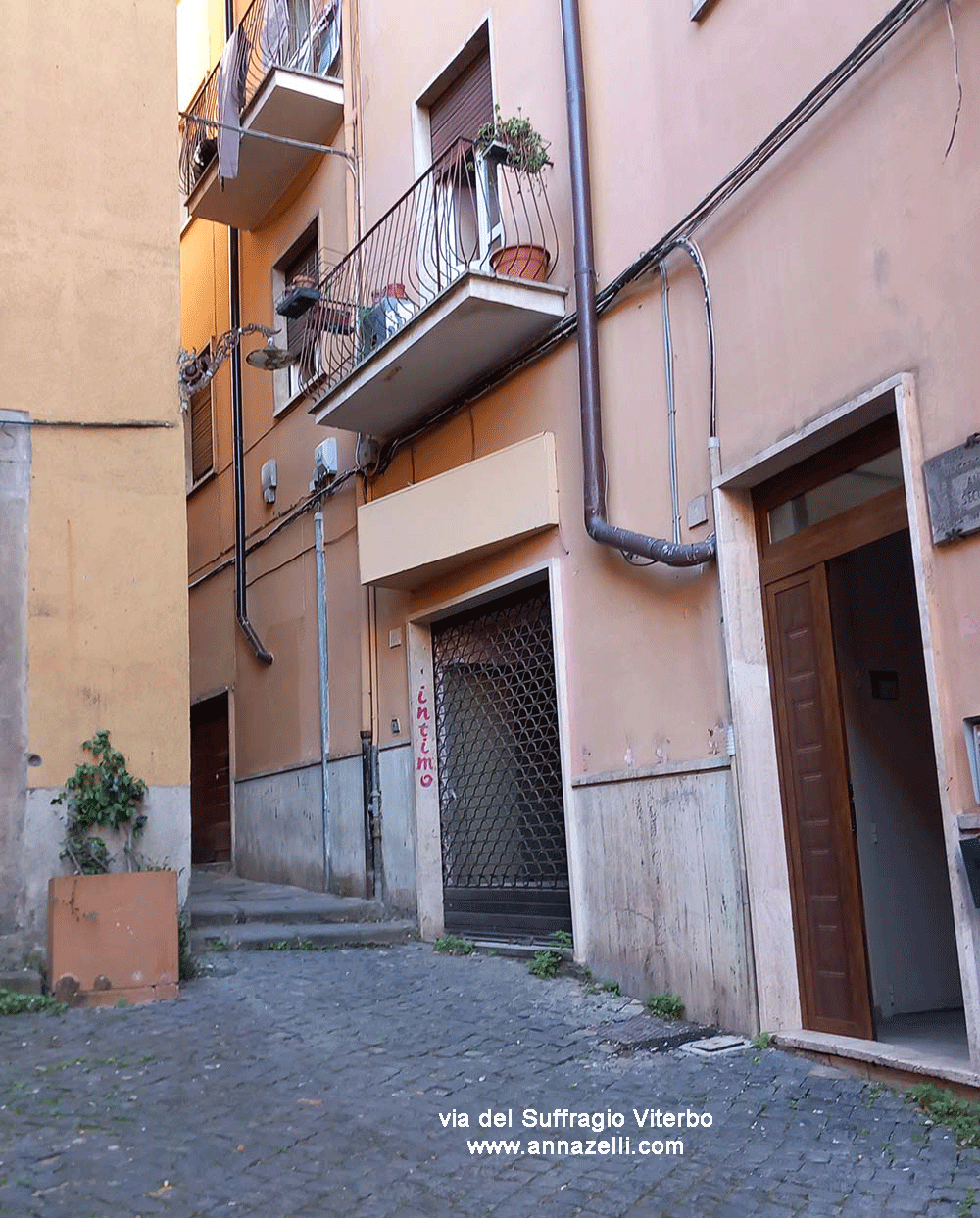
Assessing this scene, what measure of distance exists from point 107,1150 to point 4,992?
2577mm

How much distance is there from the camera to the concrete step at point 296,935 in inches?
331

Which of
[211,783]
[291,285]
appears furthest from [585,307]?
[211,783]

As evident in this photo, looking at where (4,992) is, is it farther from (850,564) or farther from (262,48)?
(262,48)

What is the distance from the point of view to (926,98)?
17.6 feet

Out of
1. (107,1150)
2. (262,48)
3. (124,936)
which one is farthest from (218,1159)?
(262,48)

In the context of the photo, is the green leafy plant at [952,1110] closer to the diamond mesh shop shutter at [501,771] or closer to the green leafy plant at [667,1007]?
the green leafy plant at [667,1007]

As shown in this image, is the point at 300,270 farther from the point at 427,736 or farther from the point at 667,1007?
the point at 667,1007

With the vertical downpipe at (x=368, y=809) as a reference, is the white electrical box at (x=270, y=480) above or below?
above

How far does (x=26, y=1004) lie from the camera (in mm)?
6809

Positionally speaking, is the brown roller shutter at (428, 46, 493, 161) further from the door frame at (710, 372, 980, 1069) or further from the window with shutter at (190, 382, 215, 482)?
the window with shutter at (190, 382, 215, 482)

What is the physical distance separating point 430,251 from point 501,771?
3902mm

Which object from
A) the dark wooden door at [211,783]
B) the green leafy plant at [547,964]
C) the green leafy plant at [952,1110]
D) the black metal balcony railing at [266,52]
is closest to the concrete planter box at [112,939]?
Answer: the green leafy plant at [547,964]

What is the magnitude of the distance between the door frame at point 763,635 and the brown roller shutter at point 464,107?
4.18 m

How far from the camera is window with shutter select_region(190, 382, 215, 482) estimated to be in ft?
47.0
